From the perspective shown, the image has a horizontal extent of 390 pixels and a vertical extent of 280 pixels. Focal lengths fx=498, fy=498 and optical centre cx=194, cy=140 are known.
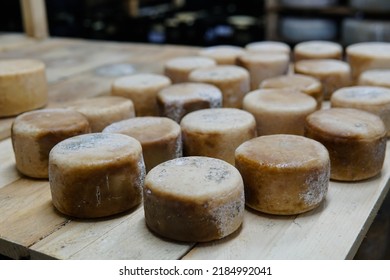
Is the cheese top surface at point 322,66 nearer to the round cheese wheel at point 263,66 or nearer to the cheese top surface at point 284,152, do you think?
the round cheese wheel at point 263,66

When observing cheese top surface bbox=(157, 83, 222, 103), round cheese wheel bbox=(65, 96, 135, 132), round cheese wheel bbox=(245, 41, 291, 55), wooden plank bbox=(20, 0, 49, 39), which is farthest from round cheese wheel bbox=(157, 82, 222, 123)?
wooden plank bbox=(20, 0, 49, 39)

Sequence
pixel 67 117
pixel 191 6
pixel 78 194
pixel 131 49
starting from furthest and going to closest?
pixel 191 6 < pixel 131 49 < pixel 67 117 < pixel 78 194

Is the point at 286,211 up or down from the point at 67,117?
down

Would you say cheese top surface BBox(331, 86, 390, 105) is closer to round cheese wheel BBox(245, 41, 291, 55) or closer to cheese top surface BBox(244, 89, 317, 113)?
cheese top surface BBox(244, 89, 317, 113)

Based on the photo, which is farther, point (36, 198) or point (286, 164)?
point (36, 198)

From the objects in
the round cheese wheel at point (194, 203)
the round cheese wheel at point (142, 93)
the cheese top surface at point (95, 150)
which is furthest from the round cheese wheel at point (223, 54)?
the round cheese wheel at point (194, 203)
